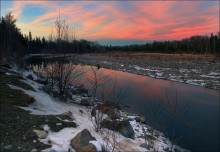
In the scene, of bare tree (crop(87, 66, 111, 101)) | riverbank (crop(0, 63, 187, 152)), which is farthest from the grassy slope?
bare tree (crop(87, 66, 111, 101))

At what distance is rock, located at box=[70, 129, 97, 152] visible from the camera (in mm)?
7309

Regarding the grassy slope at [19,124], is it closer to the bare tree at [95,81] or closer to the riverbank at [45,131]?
the riverbank at [45,131]

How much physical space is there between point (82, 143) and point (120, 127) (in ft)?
9.33

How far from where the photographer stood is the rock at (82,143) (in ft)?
24.0

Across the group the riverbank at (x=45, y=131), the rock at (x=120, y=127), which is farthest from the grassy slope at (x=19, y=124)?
the rock at (x=120, y=127)

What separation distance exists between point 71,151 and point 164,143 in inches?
158

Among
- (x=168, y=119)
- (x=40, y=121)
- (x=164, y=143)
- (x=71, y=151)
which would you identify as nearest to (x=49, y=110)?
(x=40, y=121)

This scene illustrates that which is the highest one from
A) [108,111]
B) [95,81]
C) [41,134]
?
[95,81]

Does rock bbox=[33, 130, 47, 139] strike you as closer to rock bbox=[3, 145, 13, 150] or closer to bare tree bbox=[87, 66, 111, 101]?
rock bbox=[3, 145, 13, 150]

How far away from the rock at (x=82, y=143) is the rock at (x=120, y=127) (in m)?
2.19

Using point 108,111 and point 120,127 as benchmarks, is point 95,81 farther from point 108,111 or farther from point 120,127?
point 120,127

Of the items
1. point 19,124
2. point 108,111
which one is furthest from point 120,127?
point 19,124

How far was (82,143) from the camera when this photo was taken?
742cm

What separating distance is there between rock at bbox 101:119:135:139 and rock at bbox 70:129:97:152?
2187 mm
